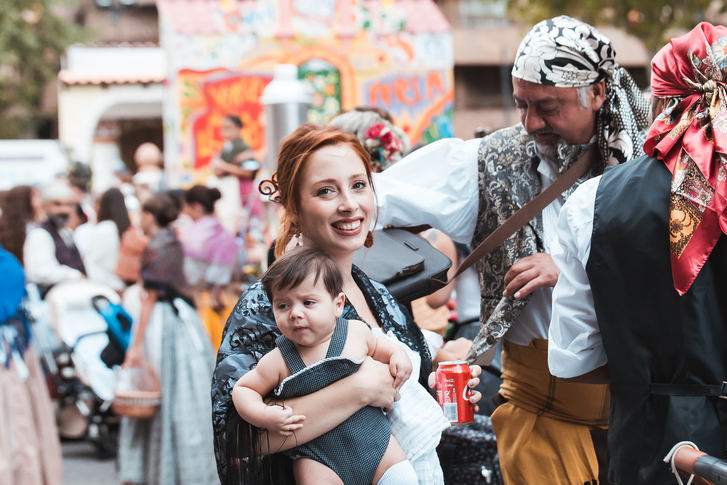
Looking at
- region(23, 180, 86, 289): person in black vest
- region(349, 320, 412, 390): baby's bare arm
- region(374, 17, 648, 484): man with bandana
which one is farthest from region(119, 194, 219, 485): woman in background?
region(349, 320, 412, 390): baby's bare arm

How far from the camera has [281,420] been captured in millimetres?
2471

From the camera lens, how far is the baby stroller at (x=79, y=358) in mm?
8898

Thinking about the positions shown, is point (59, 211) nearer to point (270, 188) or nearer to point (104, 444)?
point (104, 444)

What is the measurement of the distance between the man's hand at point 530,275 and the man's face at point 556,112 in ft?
1.39

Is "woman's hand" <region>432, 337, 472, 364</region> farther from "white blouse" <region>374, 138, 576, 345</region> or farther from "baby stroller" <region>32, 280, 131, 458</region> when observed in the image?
"baby stroller" <region>32, 280, 131, 458</region>

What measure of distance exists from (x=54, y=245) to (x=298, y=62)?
815cm

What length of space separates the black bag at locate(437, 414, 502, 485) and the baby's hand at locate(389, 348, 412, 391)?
184cm

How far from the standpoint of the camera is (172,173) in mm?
16609

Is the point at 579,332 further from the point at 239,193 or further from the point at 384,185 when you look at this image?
the point at 239,193

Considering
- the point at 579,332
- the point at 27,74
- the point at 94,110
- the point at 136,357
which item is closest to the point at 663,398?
the point at 579,332

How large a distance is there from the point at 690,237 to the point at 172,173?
14628mm

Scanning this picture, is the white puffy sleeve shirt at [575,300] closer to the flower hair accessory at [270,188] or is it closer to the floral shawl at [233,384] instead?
the floral shawl at [233,384]

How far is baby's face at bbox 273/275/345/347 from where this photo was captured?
2.51m

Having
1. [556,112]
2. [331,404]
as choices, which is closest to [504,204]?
[556,112]
